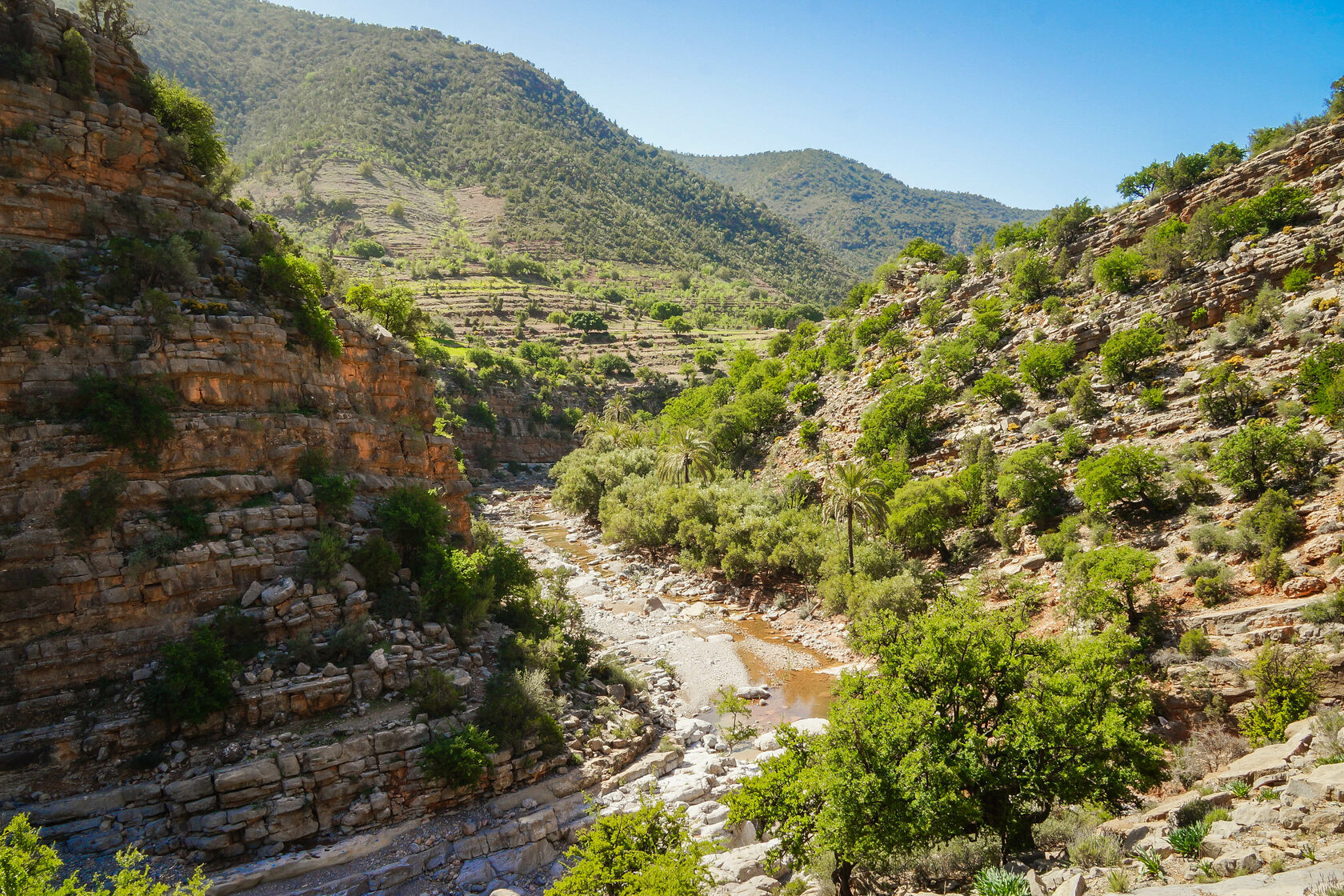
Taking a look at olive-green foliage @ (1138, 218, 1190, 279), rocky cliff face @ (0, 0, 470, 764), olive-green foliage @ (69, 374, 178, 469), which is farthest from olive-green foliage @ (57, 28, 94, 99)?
olive-green foliage @ (1138, 218, 1190, 279)

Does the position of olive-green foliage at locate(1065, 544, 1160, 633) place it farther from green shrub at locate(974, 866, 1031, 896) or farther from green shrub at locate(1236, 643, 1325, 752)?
green shrub at locate(974, 866, 1031, 896)

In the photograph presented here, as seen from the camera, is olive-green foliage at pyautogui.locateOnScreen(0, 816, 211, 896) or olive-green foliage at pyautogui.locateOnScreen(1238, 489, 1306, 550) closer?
olive-green foliage at pyautogui.locateOnScreen(0, 816, 211, 896)

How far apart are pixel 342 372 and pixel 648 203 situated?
143 meters

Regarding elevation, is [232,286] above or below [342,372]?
above

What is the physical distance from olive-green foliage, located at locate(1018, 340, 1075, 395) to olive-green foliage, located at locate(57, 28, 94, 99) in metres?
37.5

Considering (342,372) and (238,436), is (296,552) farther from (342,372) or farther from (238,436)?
(342,372)

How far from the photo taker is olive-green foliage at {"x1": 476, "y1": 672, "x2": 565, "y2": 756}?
1542cm

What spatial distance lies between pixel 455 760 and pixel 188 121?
63.6 ft

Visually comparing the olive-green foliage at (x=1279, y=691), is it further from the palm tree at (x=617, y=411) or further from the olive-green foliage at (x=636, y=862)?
the palm tree at (x=617, y=411)

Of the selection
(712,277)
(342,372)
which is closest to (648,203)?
(712,277)

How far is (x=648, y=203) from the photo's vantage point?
151m

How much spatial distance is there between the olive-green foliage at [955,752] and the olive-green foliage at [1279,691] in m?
3.65

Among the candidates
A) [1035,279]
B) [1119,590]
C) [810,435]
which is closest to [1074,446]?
[1119,590]

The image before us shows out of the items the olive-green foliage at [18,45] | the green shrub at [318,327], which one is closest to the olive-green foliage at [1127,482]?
the green shrub at [318,327]
